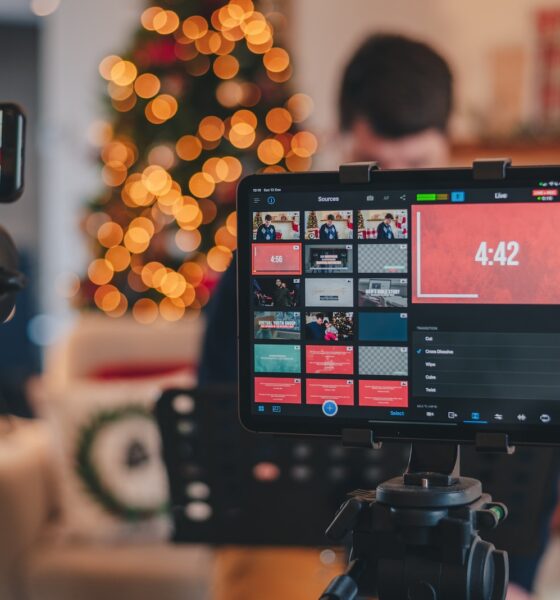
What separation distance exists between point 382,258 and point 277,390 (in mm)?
143

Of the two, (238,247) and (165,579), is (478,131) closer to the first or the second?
(165,579)

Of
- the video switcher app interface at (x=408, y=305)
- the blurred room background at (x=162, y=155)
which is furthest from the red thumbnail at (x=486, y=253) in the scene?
the blurred room background at (x=162, y=155)

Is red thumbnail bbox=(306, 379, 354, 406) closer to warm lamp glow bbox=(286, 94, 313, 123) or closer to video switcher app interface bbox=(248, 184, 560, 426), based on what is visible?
video switcher app interface bbox=(248, 184, 560, 426)

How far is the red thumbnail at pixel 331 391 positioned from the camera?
2.75 feet

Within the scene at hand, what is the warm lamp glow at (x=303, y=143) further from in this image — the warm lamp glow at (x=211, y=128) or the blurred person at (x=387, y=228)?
the blurred person at (x=387, y=228)

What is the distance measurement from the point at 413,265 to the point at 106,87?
123 inches

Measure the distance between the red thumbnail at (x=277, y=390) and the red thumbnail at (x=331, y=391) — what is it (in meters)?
0.01

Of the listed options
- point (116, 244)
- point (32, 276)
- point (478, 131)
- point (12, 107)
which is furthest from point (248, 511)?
point (32, 276)

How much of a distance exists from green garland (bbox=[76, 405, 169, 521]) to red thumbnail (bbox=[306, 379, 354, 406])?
1.63 metres

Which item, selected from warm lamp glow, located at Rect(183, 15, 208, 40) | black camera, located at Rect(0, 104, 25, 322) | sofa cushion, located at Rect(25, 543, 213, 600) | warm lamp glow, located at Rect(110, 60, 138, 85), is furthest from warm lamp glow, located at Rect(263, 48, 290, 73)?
black camera, located at Rect(0, 104, 25, 322)

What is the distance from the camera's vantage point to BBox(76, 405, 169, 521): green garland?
2.41m

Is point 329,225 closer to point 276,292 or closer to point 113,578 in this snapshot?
point 276,292

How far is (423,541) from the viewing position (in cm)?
78

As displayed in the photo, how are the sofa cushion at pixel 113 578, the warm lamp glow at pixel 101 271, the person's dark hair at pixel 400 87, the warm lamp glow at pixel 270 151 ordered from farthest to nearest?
the warm lamp glow at pixel 101 271, the warm lamp glow at pixel 270 151, the sofa cushion at pixel 113 578, the person's dark hair at pixel 400 87
